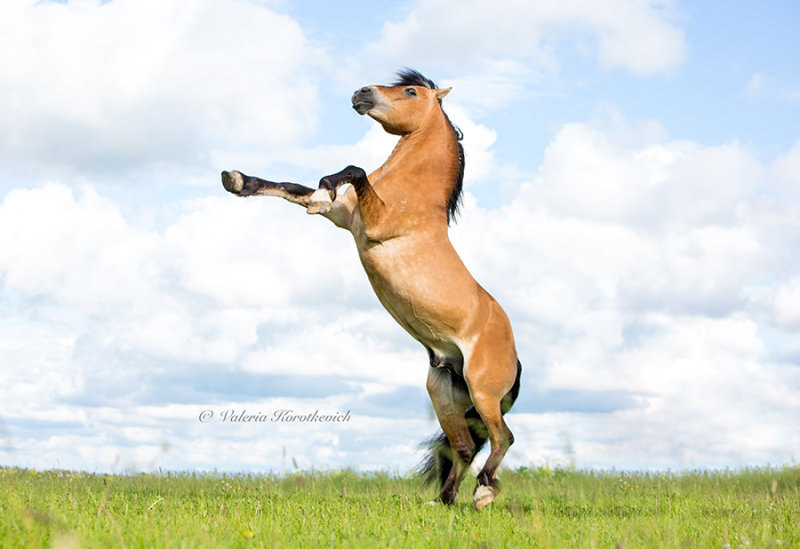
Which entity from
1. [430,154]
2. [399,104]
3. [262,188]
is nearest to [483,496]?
[430,154]

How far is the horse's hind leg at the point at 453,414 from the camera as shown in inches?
274

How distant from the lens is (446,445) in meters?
7.36

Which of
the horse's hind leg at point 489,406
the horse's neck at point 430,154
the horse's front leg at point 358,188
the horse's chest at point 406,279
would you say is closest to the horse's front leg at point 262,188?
the horse's front leg at point 358,188

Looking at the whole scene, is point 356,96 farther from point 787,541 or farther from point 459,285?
point 787,541

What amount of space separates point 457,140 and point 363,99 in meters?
1.08

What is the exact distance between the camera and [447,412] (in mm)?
6961

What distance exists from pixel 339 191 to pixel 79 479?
4726 millimetres

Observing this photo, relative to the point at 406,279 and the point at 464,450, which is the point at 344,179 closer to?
the point at 406,279

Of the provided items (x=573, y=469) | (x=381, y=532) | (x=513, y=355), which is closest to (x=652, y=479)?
(x=573, y=469)

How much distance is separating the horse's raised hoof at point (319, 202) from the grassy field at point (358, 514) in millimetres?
2420

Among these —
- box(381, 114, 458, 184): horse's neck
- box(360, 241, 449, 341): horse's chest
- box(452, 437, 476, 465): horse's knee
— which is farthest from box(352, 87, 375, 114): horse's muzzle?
box(452, 437, 476, 465): horse's knee

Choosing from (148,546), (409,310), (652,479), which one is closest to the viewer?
(148,546)

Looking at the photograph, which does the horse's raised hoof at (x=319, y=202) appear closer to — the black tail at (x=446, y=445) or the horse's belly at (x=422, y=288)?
the horse's belly at (x=422, y=288)

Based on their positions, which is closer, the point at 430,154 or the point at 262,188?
the point at 262,188
